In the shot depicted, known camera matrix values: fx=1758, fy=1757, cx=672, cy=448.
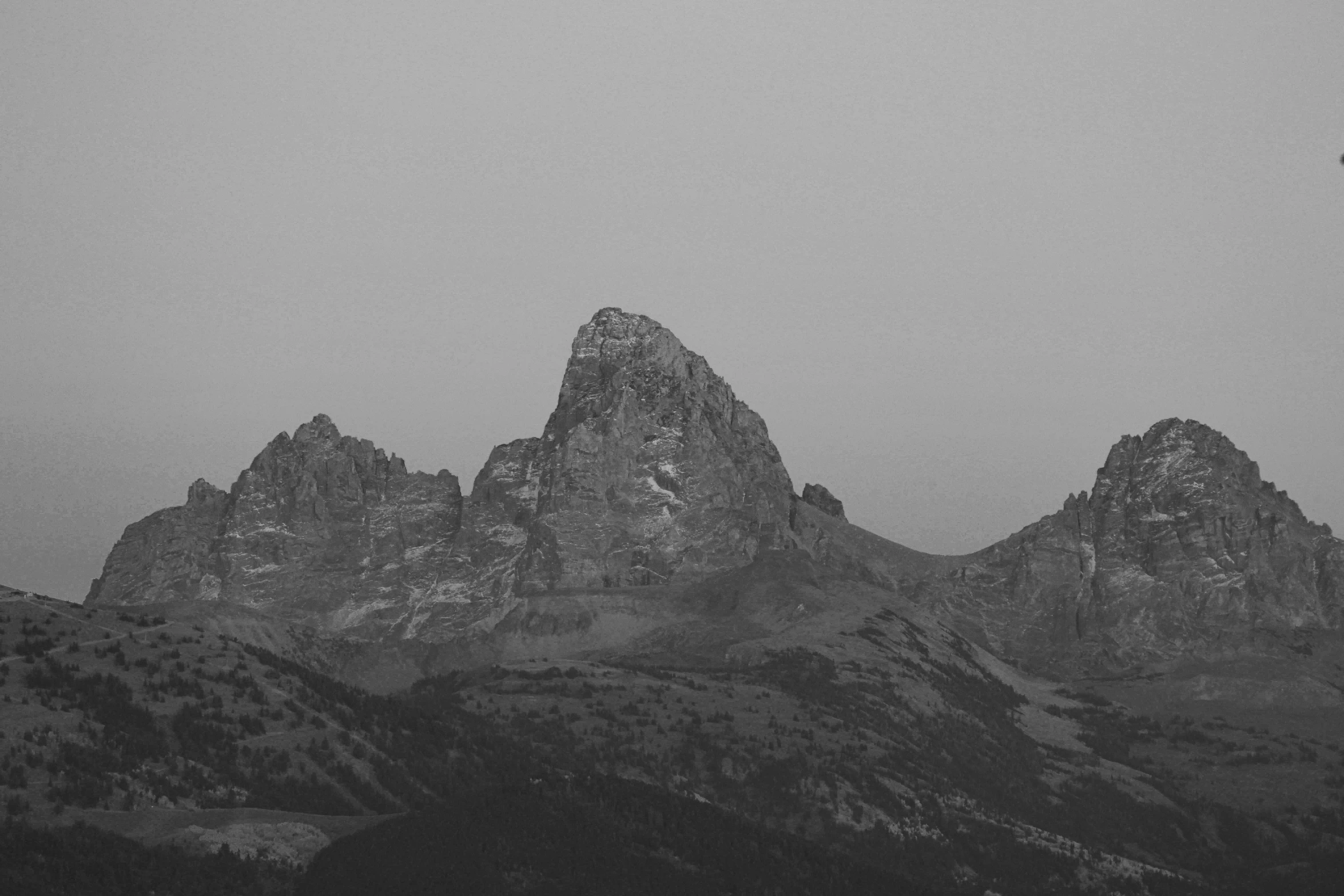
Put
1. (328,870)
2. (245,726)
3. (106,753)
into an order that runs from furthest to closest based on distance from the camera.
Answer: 1. (245,726)
2. (106,753)
3. (328,870)

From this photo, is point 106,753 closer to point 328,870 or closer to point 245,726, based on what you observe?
point 245,726

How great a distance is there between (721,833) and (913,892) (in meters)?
23.3

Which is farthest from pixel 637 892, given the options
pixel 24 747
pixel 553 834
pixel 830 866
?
pixel 24 747

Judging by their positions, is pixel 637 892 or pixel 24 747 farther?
pixel 24 747

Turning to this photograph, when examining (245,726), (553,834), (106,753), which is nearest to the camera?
(553,834)

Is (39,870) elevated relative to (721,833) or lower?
lower

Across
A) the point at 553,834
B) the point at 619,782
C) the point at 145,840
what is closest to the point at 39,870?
the point at 145,840

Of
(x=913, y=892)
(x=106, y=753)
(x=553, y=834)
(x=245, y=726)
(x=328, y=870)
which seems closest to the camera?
(x=328, y=870)

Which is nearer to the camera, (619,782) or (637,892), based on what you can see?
(637,892)

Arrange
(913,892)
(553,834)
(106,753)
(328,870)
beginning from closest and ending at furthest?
(328,870) < (553,834) < (106,753) < (913,892)

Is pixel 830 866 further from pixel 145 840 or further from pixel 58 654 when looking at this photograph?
pixel 58 654

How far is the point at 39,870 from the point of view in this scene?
12706cm

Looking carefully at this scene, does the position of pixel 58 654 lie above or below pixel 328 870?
above

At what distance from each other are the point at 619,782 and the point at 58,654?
2647 inches
